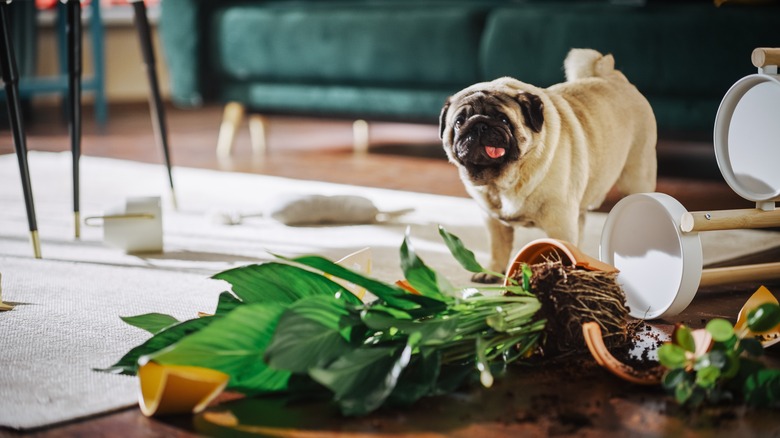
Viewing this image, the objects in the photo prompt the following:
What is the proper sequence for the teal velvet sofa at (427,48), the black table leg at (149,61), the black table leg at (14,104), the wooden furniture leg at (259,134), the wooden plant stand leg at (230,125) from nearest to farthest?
the black table leg at (14,104)
the black table leg at (149,61)
the teal velvet sofa at (427,48)
the wooden plant stand leg at (230,125)
the wooden furniture leg at (259,134)

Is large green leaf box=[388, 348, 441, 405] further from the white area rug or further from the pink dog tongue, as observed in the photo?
the pink dog tongue

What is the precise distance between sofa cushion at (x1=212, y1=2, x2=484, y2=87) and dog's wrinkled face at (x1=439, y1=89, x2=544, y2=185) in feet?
4.38

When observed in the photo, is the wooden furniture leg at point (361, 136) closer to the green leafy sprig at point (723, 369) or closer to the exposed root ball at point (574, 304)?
the exposed root ball at point (574, 304)

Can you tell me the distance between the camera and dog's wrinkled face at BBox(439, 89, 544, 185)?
1.21 metres

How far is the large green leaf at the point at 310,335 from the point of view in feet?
2.88

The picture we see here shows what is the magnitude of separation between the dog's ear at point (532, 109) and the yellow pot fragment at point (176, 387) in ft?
1.83

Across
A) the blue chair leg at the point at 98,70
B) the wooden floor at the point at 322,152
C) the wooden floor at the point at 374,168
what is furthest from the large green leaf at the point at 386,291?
the blue chair leg at the point at 98,70

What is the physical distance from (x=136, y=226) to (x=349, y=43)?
4.22 feet

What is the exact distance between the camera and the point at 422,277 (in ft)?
3.14

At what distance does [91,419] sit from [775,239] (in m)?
1.29

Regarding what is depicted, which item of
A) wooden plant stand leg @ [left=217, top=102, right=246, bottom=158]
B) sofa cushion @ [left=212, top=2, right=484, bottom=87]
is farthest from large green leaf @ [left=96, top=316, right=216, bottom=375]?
wooden plant stand leg @ [left=217, top=102, right=246, bottom=158]

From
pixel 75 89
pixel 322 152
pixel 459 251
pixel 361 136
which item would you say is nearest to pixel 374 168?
pixel 322 152

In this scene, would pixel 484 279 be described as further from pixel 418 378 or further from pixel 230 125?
pixel 230 125

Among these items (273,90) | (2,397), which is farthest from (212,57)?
(2,397)
